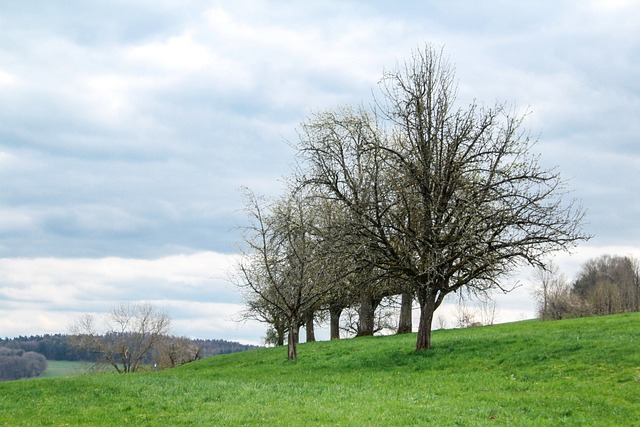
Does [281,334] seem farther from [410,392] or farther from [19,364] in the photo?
[19,364]

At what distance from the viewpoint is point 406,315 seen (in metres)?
51.2

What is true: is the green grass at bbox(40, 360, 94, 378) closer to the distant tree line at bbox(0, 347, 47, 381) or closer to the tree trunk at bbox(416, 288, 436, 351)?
the distant tree line at bbox(0, 347, 47, 381)

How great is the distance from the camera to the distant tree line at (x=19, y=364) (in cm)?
9362

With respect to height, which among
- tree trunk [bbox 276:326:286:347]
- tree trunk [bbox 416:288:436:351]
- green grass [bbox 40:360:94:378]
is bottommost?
green grass [bbox 40:360:94:378]

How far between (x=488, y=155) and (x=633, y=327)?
11.5m

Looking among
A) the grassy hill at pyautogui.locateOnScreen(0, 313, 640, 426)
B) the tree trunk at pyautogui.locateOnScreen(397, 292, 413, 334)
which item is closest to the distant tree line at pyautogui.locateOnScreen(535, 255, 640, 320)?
the tree trunk at pyautogui.locateOnScreen(397, 292, 413, 334)

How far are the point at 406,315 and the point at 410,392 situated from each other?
2979 cm

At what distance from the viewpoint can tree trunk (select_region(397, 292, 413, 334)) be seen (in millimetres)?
50719

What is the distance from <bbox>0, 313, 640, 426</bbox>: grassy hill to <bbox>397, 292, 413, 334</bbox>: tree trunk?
17874 mm

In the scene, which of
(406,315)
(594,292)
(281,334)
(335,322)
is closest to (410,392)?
(406,315)

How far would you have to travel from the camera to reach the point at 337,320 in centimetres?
5866

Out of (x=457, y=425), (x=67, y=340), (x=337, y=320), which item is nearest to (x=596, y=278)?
(x=337, y=320)

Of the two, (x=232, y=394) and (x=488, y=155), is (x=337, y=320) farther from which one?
(x=232, y=394)

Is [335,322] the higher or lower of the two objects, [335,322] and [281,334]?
the higher
